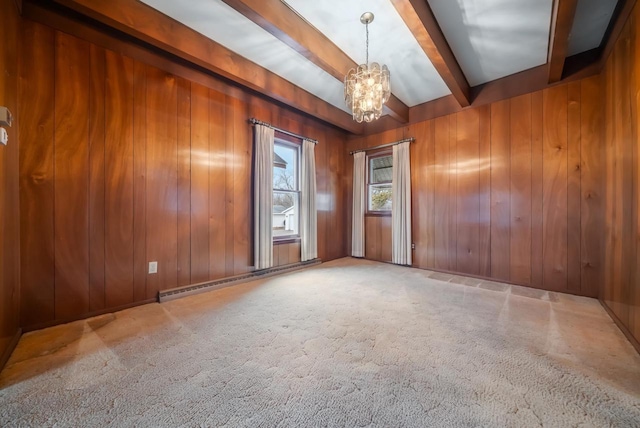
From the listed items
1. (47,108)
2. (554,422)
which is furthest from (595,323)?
(47,108)

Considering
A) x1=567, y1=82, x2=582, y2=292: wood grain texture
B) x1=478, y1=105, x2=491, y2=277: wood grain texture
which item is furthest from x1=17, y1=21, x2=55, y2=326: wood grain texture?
x1=567, y1=82, x2=582, y2=292: wood grain texture

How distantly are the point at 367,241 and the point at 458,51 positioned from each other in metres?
3.06

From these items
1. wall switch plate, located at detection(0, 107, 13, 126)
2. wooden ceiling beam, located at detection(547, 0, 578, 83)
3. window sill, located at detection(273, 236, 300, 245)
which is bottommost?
window sill, located at detection(273, 236, 300, 245)

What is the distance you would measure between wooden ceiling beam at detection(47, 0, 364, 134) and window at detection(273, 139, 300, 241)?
0.77m

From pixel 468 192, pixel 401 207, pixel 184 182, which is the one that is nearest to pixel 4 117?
pixel 184 182

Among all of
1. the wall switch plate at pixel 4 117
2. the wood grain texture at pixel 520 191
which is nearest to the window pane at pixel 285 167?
the wall switch plate at pixel 4 117

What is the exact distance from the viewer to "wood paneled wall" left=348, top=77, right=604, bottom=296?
2.62 meters

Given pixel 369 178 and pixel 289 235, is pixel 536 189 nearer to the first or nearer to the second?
pixel 369 178

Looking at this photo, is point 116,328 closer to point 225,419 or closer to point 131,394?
point 131,394

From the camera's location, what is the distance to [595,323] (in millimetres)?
1978

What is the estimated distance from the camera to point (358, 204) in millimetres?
4590

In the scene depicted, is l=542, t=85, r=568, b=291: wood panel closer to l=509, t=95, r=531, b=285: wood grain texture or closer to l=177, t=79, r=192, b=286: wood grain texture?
l=509, t=95, r=531, b=285: wood grain texture

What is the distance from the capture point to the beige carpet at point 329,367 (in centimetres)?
109

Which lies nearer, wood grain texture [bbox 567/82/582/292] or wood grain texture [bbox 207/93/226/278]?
wood grain texture [bbox 567/82/582/292]
